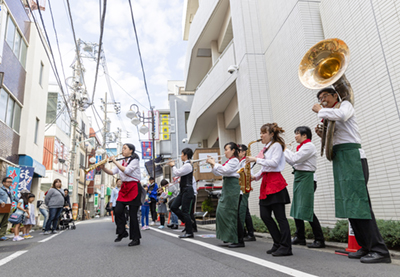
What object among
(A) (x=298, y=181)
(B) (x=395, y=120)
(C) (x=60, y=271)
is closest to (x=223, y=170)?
(A) (x=298, y=181)

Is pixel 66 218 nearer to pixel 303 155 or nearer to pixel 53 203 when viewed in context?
pixel 53 203

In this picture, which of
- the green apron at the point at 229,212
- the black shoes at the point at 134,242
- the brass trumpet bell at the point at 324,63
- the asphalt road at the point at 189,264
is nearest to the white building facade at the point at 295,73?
the brass trumpet bell at the point at 324,63

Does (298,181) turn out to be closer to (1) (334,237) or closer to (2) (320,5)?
(1) (334,237)

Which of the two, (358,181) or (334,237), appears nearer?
(358,181)

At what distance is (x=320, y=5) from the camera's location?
8.04 meters

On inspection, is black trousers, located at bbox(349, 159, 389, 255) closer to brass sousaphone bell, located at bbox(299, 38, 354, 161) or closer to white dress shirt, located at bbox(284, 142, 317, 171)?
brass sousaphone bell, located at bbox(299, 38, 354, 161)

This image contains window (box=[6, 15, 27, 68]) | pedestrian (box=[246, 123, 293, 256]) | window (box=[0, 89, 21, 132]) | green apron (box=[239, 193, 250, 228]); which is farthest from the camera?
window (box=[6, 15, 27, 68])

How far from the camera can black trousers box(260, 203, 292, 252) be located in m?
3.88

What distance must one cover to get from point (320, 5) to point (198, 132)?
12149 mm

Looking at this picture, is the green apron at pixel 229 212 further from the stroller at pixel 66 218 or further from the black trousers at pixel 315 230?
the stroller at pixel 66 218

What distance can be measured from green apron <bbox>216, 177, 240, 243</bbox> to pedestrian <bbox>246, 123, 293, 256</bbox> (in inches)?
22.0

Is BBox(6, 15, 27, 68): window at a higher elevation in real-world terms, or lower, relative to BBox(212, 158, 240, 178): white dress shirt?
higher

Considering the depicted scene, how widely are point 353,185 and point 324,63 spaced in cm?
164

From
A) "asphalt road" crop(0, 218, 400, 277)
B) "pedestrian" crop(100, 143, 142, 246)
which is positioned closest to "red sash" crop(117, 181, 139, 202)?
"pedestrian" crop(100, 143, 142, 246)
